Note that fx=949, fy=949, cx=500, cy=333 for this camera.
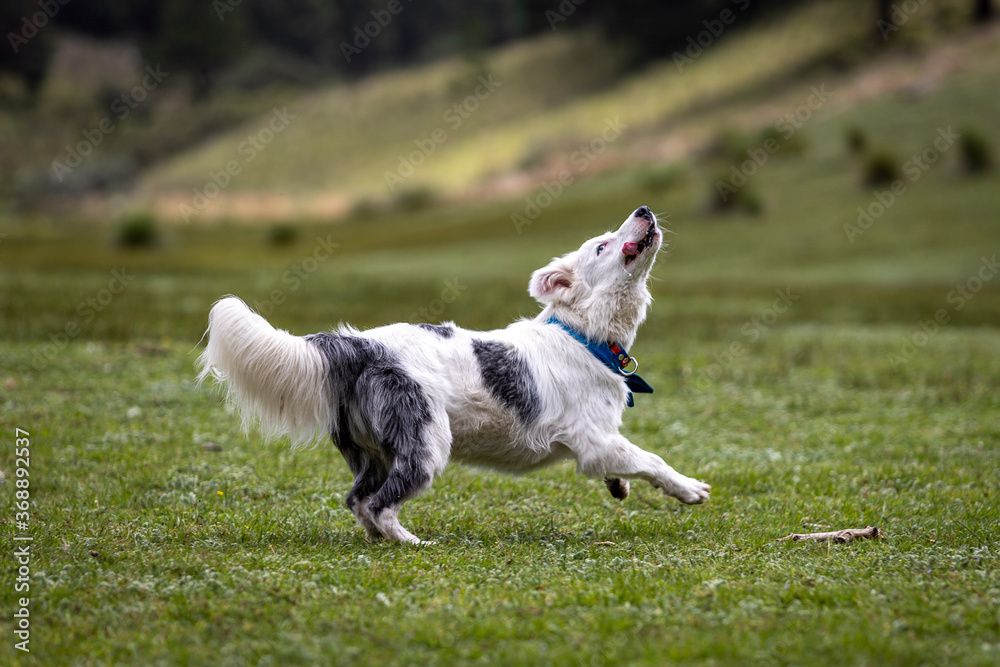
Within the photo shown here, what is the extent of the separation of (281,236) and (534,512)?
3315 centimetres

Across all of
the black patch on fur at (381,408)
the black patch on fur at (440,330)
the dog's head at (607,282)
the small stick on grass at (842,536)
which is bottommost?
the small stick on grass at (842,536)

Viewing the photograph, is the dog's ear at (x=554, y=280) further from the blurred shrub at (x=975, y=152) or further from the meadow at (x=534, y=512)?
the blurred shrub at (x=975, y=152)

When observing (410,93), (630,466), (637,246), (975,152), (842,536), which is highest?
(410,93)

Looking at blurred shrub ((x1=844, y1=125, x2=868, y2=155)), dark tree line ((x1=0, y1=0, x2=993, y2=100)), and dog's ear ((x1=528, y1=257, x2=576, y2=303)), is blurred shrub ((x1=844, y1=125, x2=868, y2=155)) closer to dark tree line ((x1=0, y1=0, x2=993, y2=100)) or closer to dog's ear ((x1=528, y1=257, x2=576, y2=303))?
dark tree line ((x1=0, y1=0, x2=993, y2=100))

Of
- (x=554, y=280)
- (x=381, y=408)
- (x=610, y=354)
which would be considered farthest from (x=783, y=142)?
(x=381, y=408)

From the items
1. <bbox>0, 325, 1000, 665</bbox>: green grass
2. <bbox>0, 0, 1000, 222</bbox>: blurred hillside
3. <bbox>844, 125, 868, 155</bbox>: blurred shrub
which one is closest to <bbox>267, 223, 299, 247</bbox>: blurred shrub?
<bbox>0, 0, 1000, 222</bbox>: blurred hillside

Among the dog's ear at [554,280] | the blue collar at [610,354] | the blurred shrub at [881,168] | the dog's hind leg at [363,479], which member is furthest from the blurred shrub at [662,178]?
the dog's hind leg at [363,479]

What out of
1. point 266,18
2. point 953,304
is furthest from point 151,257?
point 266,18

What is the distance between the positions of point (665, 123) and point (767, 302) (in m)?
36.5

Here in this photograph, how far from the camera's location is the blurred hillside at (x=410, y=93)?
51281mm

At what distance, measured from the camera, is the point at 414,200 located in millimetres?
50844

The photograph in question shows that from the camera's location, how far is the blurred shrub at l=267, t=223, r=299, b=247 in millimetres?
38150

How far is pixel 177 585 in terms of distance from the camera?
4.62 meters

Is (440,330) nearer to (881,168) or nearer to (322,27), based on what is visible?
(881,168)
